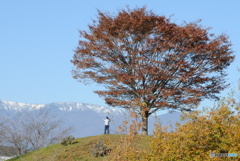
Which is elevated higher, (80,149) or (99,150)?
(80,149)

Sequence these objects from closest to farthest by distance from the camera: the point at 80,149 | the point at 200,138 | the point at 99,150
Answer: the point at 200,138 < the point at 99,150 < the point at 80,149

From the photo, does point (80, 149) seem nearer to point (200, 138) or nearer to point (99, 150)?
point (99, 150)

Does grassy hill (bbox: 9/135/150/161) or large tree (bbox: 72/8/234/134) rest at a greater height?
large tree (bbox: 72/8/234/134)

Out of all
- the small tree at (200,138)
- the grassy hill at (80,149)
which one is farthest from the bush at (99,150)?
the small tree at (200,138)

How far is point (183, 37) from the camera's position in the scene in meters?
37.0

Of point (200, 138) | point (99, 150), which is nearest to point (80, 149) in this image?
point (99, 150)

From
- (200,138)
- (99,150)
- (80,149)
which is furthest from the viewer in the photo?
(80,149)

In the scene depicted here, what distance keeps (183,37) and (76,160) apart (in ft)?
50.9

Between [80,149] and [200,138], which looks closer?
[200,138]

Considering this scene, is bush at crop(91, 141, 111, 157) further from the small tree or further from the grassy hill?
the small tree

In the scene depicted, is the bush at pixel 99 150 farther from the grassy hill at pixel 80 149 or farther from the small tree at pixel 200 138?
the small tree at pixel 200 138

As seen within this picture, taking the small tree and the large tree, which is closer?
the small tree

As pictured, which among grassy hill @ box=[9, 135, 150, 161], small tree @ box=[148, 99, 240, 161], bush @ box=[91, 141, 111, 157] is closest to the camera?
small tree @ box=[148, 99, 240, 161]

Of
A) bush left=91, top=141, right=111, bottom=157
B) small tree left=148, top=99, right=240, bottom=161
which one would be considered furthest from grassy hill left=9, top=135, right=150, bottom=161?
small tree left=148, top=99, right=240, bottom=161
